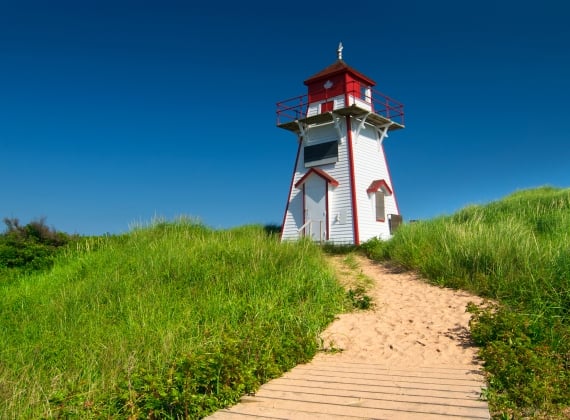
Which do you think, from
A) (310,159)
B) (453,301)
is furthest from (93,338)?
(310,159)

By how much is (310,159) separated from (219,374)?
18.5 meters

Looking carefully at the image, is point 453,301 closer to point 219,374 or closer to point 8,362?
point 219,374

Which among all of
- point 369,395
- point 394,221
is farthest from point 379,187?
point 369,395

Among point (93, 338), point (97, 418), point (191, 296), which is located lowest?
point (97, 418)

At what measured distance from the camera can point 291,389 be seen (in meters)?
6.07

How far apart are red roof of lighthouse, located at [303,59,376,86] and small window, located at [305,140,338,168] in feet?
11.3

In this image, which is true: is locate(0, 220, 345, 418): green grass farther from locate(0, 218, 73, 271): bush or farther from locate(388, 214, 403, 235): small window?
locate(388, 214, 403, 235): small window

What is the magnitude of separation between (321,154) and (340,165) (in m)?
1.38

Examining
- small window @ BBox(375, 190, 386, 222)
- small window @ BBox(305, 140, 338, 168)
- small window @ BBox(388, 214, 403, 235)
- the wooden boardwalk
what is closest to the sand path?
the wooden boardwalk

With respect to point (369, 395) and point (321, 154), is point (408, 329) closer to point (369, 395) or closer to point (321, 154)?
point (369, 395)

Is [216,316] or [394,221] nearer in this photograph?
[216,316]

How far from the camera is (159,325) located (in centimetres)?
809

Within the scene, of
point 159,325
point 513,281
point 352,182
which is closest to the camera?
point 159,325

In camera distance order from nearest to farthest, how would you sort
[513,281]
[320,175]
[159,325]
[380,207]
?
[159,325] < [513,281] < [320,175] < [380,207]
